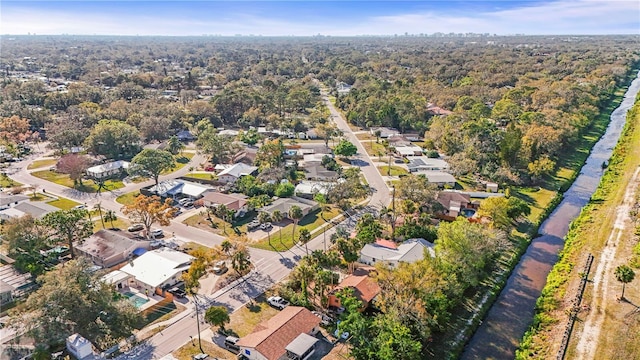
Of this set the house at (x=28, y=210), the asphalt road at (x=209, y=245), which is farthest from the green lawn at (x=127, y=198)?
the house at (x=28, y=210)

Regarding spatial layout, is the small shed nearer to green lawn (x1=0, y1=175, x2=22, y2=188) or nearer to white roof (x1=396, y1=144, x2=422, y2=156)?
white roof (x1=396, y1=144, x2=422, y2=156)

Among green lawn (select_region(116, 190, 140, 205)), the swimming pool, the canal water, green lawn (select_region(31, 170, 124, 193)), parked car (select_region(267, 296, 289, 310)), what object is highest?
parked car (select_region(267, 296, 289, 310))

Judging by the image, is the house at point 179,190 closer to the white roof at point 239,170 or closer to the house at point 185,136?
the white roof at point 239,170

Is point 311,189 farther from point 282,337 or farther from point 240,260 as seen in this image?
point 282,337

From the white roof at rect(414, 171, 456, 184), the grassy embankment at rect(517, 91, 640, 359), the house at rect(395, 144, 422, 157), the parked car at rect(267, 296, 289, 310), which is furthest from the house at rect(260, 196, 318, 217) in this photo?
the house at rect(395, 144, 422, 157)

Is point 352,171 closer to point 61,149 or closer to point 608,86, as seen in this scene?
point 61,149

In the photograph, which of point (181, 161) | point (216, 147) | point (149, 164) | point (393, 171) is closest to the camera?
point (149, 164)

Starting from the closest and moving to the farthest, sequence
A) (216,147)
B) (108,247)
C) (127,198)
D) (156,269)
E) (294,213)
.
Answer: (156,269)
(108,247)
(294,213)
(127,198)
(216,147)

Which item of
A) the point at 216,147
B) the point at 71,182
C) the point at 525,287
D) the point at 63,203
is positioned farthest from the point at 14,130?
the point at 525,287
